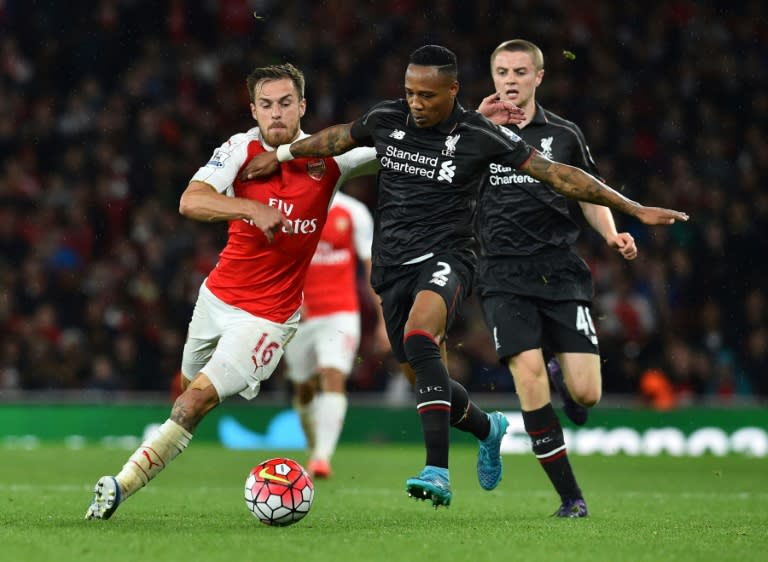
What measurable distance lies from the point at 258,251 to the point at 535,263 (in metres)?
1.67

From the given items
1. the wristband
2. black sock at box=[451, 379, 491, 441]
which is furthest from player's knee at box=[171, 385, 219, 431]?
black sock at box=[451, 379, 491, 441]

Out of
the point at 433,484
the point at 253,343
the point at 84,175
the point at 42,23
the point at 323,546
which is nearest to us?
the point at 323,546

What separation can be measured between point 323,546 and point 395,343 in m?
1.86

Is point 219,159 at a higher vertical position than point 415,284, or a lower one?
higher

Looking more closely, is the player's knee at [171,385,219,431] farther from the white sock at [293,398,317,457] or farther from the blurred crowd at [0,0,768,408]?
the blurred crowd at [0,0,768,408]

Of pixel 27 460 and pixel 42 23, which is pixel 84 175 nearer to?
pixel 42 23

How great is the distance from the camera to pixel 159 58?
66.6 ft

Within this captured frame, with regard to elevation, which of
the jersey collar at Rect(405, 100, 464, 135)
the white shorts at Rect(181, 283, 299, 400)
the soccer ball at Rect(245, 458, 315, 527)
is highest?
the jersey collar at Rect(405, 100, 464, 135)

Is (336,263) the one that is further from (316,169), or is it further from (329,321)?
(316,169)

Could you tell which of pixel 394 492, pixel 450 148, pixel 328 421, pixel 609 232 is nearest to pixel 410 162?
pixel 450 148

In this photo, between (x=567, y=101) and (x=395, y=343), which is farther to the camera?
(x=567, y=101)

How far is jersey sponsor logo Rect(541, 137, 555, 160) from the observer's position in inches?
310

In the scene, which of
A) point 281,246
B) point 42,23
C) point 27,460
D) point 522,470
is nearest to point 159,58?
point 42,23

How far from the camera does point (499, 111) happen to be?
305 inches
